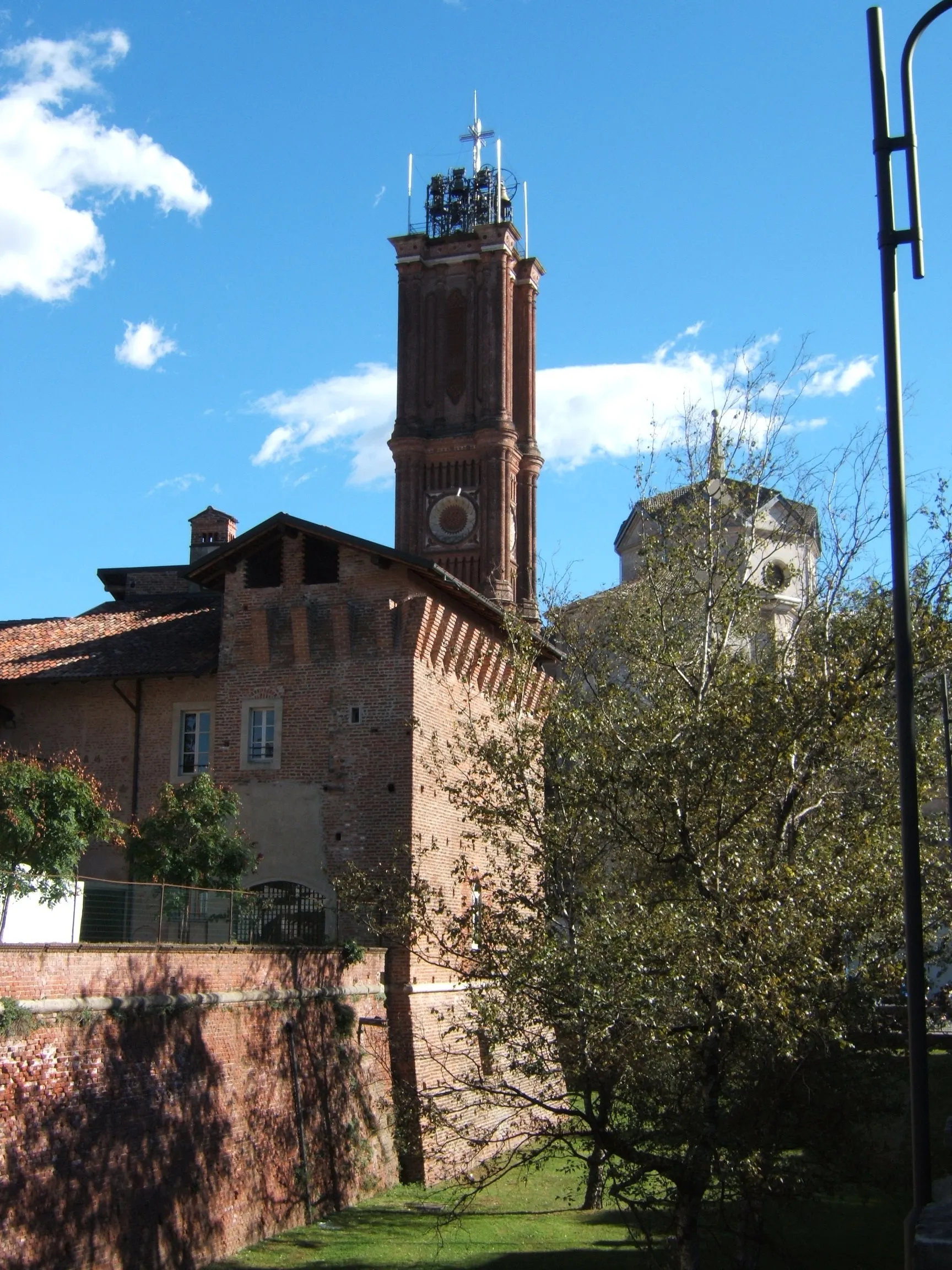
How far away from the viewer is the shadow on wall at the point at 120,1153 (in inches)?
533

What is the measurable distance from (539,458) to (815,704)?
37.3 metres

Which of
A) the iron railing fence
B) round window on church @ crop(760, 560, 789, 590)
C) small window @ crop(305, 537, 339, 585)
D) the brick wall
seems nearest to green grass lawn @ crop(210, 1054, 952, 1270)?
the brick wall

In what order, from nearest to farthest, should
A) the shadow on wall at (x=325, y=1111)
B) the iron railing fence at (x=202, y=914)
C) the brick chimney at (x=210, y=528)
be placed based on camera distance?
the iron railing fence at (x=202, y=914) < the shadow on wall at (x=325, y=1111) < the brick chimney at (x=210, y=528)

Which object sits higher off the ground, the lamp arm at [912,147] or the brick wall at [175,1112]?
the lamp arm at [912,147]

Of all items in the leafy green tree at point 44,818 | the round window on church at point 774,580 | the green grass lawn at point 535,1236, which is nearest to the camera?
the green grass lawn at point 535,1236

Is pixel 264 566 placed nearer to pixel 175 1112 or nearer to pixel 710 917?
pixel 175 1112

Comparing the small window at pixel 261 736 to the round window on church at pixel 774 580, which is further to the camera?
the small window at pixel 261 736

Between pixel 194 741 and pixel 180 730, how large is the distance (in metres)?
0.33

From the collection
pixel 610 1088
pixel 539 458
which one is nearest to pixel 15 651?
pixel 610 1088

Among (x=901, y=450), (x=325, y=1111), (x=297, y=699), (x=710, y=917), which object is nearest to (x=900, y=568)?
(x=901, y=450)

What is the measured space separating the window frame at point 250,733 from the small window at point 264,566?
7.06ft

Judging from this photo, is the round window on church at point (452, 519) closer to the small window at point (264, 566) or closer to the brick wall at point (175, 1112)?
the small window at point (264, 566)

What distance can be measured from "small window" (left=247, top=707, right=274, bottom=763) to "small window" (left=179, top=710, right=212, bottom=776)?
0.84m

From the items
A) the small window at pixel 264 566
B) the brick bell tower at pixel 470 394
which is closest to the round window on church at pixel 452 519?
the brick bell tower at pixel 470 394
